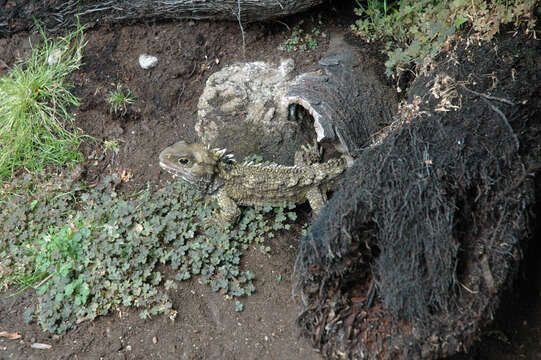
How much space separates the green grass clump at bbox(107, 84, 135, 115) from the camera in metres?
6.31

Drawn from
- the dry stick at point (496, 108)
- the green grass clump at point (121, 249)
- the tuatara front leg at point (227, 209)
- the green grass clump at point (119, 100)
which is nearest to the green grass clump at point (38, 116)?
the green grass clump at point (119, 100)

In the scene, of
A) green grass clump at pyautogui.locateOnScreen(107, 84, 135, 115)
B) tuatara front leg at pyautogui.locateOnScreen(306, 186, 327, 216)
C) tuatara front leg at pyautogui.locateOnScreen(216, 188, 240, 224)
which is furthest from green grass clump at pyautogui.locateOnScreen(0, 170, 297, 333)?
green grass clump at pyautogui.locateOnScreen(107, 84, 135, 115)

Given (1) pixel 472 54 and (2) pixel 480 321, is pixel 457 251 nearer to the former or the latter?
Result: (2) pixel 480 321

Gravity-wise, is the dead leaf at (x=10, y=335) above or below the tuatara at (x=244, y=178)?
below

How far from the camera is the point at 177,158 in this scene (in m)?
5.09

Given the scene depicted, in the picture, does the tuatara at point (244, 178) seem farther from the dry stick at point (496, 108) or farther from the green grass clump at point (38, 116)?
the green grass clump at point (38, 116)

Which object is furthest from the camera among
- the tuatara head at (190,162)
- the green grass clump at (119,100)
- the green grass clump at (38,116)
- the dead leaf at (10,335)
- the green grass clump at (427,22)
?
the green grass clump at (119,100)

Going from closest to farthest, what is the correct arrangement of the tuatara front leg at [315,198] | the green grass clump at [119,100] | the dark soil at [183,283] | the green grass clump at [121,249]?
the dark soil at [183,283] < the green grass clump at [121,249] < the tuatara front leg at [315,198] < the green grass clump at [119,100]

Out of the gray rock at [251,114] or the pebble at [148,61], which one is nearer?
the gray rock at [251,114]

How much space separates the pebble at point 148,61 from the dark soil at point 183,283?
0.24 ft

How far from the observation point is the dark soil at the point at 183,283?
420cm

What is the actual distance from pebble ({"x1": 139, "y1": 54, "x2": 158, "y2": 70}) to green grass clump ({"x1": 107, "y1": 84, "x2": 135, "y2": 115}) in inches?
17.2

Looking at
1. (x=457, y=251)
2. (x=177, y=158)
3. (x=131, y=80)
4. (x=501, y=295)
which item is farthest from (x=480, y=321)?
(x=131, y=80)

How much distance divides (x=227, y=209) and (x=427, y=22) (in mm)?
2926
